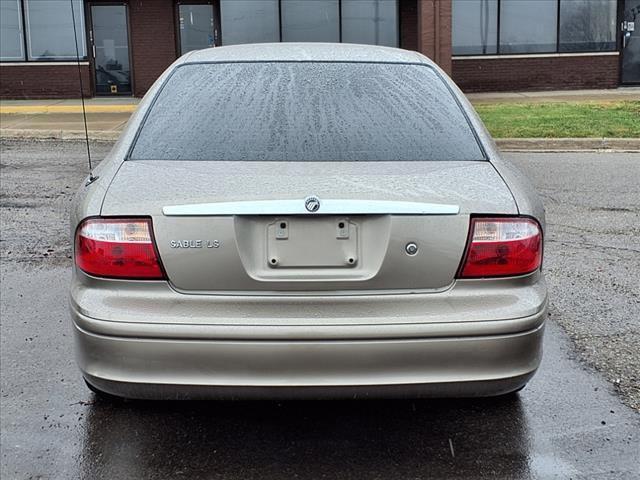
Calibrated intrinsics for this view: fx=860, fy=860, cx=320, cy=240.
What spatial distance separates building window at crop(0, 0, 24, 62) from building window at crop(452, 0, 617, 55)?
10505 millimetres

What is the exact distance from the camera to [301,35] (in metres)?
20.7

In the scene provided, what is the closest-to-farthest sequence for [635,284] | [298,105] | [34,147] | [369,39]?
[298,105] < [635,284] < [34,147] < [369,39]

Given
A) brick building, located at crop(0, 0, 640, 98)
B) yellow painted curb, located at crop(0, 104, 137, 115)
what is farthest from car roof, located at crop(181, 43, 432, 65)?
brick building, located at crop(0, 0, 640, 98)

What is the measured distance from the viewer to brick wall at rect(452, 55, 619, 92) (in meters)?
20.7

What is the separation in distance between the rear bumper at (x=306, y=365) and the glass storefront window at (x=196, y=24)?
60.8 feet

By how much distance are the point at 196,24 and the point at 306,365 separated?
62.0 feet

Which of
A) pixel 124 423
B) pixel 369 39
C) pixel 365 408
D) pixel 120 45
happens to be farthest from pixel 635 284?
pixel 120 45

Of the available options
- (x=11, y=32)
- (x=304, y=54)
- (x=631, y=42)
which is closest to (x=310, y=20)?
(x=11, y=32)

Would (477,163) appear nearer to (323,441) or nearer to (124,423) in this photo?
(323,441)

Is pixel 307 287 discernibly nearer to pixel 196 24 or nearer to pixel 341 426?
pixel 341 426

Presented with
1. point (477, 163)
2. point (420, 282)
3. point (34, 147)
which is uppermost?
point (477, 163)

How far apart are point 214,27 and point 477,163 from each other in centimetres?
1824

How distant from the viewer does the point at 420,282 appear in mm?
3113

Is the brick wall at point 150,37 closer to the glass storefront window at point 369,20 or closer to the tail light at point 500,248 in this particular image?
the glass storefront window at point 369,20
